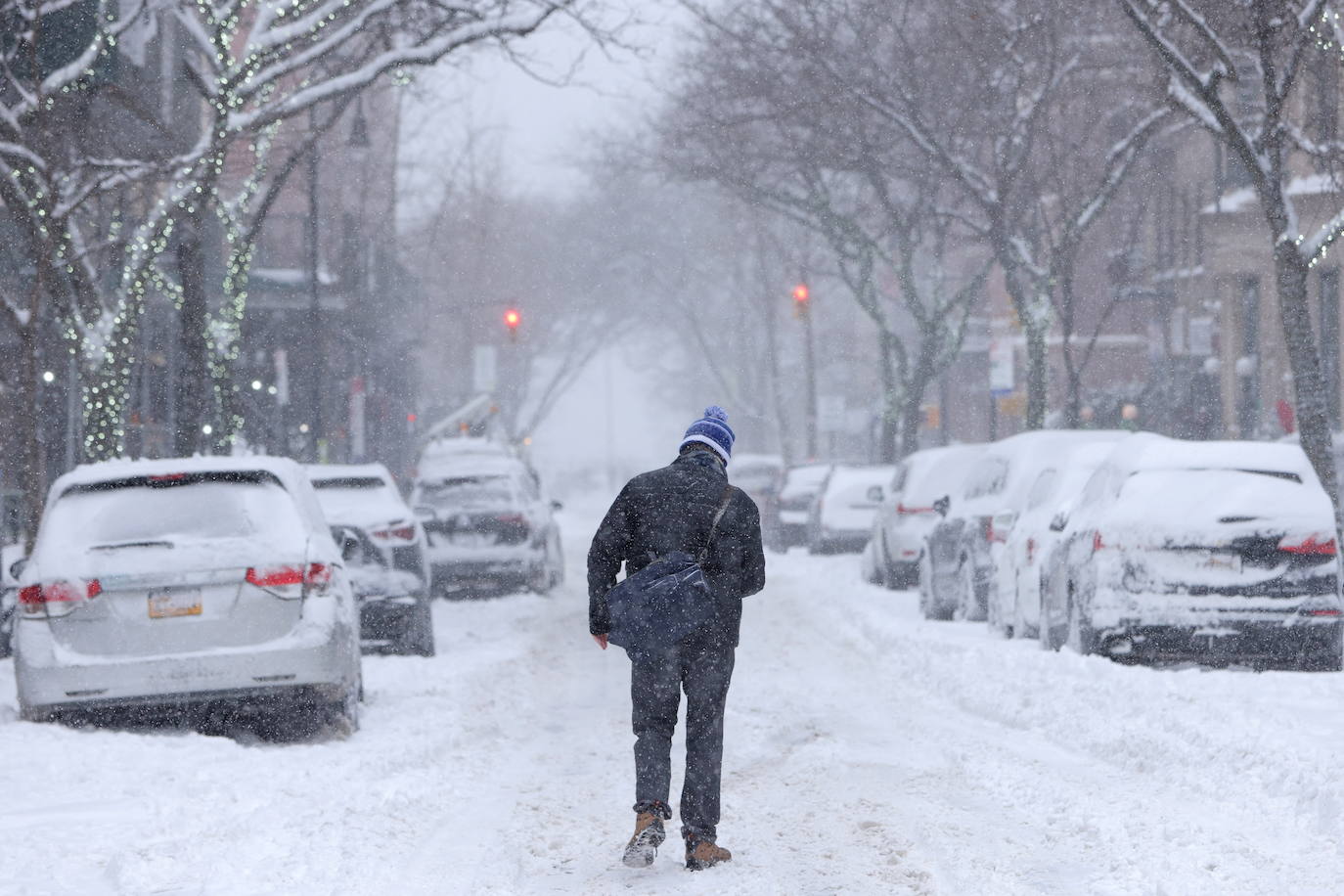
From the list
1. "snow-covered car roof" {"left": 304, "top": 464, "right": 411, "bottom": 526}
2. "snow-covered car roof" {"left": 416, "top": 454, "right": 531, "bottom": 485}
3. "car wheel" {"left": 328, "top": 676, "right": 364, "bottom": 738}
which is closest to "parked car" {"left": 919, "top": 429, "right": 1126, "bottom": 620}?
"snow-covered car roof" {"left": 304, "top": 464, "right": 411, "bottom": 526}

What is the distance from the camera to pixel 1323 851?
756cm

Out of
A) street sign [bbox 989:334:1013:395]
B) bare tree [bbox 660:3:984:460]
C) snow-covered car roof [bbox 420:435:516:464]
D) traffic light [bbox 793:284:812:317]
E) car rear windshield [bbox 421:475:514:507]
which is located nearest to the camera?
car rear windshield [bbox 421:475:514:507]

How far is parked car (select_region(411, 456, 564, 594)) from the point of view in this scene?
23.5 m

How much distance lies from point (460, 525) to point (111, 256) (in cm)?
496

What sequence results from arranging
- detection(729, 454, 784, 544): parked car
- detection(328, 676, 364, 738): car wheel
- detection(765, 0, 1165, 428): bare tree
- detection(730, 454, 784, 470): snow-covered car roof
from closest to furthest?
detection(328, 676, 364, 738): car wheel
detection(765, 0, 1165, 428): bare tree
detection(729, 454, 784, 544): parked car
detection(730, 454, 784, 470): snow-covered car roof

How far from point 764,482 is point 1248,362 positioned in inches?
404

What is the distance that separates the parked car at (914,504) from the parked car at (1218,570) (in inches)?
361

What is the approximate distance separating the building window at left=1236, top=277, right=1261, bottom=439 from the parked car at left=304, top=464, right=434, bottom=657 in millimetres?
27396

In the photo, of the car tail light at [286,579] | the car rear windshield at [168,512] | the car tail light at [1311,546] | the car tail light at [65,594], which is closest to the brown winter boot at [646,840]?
the car tail light at [286,579]

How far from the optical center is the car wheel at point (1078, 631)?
13875 mm

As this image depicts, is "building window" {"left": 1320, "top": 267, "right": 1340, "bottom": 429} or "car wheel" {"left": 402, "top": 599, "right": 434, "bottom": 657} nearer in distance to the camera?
"car wheel" {"left": 402, "top": 599, "right": 434, "bottom": 657}

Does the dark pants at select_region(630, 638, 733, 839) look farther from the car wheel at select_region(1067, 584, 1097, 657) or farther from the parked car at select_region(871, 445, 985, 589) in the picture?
the parked car at select_region(871, 445, 985, 589)

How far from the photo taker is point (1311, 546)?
13570 millimetres

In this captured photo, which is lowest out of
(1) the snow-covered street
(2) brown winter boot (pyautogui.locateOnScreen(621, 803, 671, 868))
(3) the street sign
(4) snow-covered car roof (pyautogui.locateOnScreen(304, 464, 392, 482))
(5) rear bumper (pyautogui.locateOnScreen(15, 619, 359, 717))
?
(1) the snow-covered street
